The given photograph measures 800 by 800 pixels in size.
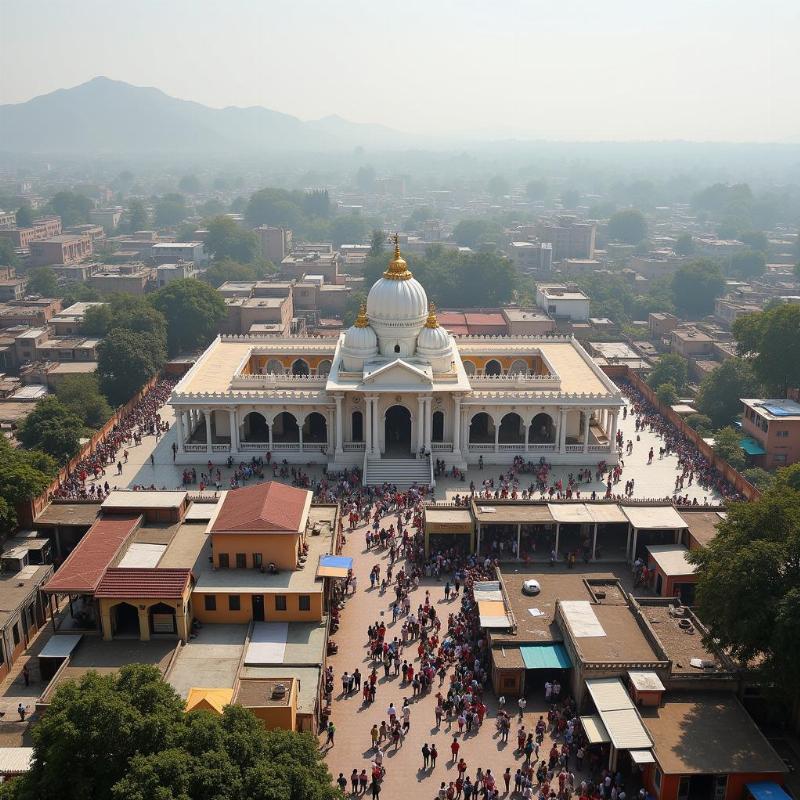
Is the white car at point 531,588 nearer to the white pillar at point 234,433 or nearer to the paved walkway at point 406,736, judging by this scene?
the paved walkway at point 406,736

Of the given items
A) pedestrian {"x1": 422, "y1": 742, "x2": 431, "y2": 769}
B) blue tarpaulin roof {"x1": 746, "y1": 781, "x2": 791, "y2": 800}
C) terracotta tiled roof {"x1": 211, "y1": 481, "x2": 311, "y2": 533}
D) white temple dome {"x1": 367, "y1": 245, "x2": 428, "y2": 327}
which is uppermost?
white temple dome {"x1": 367, "y1": 245, "x2": 428, "y2": 327}

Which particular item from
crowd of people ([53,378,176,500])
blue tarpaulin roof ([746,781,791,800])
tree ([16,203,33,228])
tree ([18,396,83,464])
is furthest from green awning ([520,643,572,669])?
tree ([16,203,33,228])

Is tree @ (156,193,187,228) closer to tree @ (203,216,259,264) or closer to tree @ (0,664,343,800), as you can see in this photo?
tree @ (203,216,259,264)

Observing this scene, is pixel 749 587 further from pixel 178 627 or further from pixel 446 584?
pixel 178 627

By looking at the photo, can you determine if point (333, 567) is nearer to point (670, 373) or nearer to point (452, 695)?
point (452, 695)

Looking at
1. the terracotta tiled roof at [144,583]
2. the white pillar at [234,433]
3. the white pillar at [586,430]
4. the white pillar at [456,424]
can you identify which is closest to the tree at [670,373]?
the white pillar at [586,430]

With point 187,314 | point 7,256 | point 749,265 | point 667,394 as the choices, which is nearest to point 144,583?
point 667,394

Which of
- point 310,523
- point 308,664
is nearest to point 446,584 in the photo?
point 310,523
